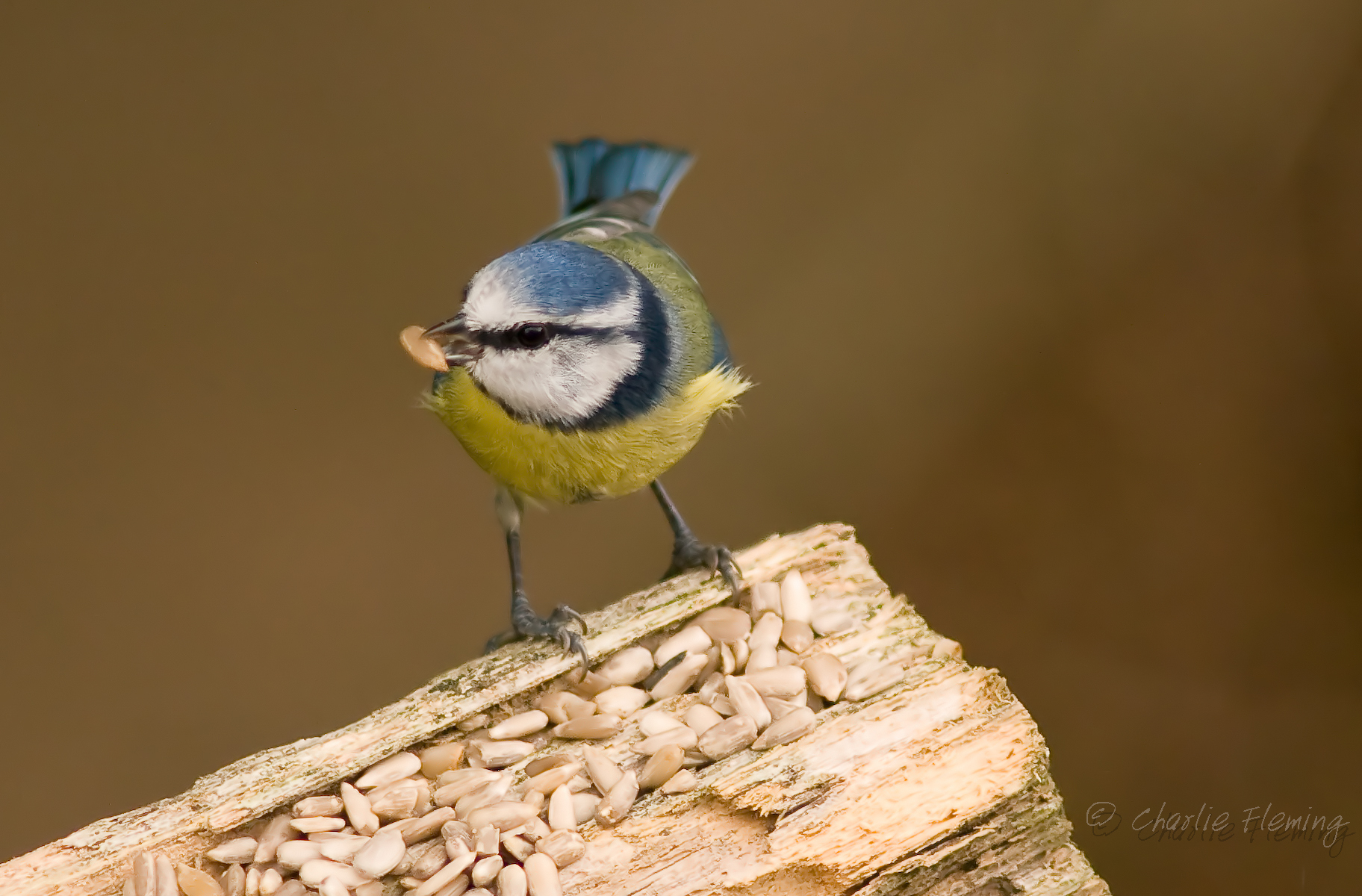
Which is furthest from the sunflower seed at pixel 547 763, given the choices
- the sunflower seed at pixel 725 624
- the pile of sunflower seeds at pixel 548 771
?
the sunflower seed at pixel 725 624

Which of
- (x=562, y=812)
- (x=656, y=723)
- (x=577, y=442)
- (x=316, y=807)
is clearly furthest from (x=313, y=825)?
(x=577, y=442)

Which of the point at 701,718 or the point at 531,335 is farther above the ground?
the point at 531,335

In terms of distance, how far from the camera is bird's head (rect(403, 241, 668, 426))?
971 mm

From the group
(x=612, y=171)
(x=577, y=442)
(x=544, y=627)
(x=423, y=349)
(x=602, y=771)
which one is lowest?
(x=602, y=771)

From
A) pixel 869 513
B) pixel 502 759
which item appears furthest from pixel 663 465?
pixel 869 513

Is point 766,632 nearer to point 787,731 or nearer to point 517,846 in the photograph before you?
point 787,731

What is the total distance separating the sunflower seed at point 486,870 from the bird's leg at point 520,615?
223mm

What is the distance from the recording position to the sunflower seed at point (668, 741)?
1.03 m

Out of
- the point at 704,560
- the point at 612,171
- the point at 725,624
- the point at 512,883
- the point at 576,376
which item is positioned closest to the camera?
the point at 512,883

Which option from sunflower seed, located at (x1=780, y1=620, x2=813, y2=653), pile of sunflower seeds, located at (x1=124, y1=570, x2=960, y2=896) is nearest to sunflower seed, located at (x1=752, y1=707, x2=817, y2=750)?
pile of sunflower seeds, located at (x1=124, y1=570, x2=960, y2=896)

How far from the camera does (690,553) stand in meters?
1.32

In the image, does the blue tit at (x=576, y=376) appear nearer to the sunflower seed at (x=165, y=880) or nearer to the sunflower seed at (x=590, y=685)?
the sunflower seed at (x=590, y=685)

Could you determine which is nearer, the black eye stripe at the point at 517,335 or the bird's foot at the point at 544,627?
the black eye stripe at the point at 517,335

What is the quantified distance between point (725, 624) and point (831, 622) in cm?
12
